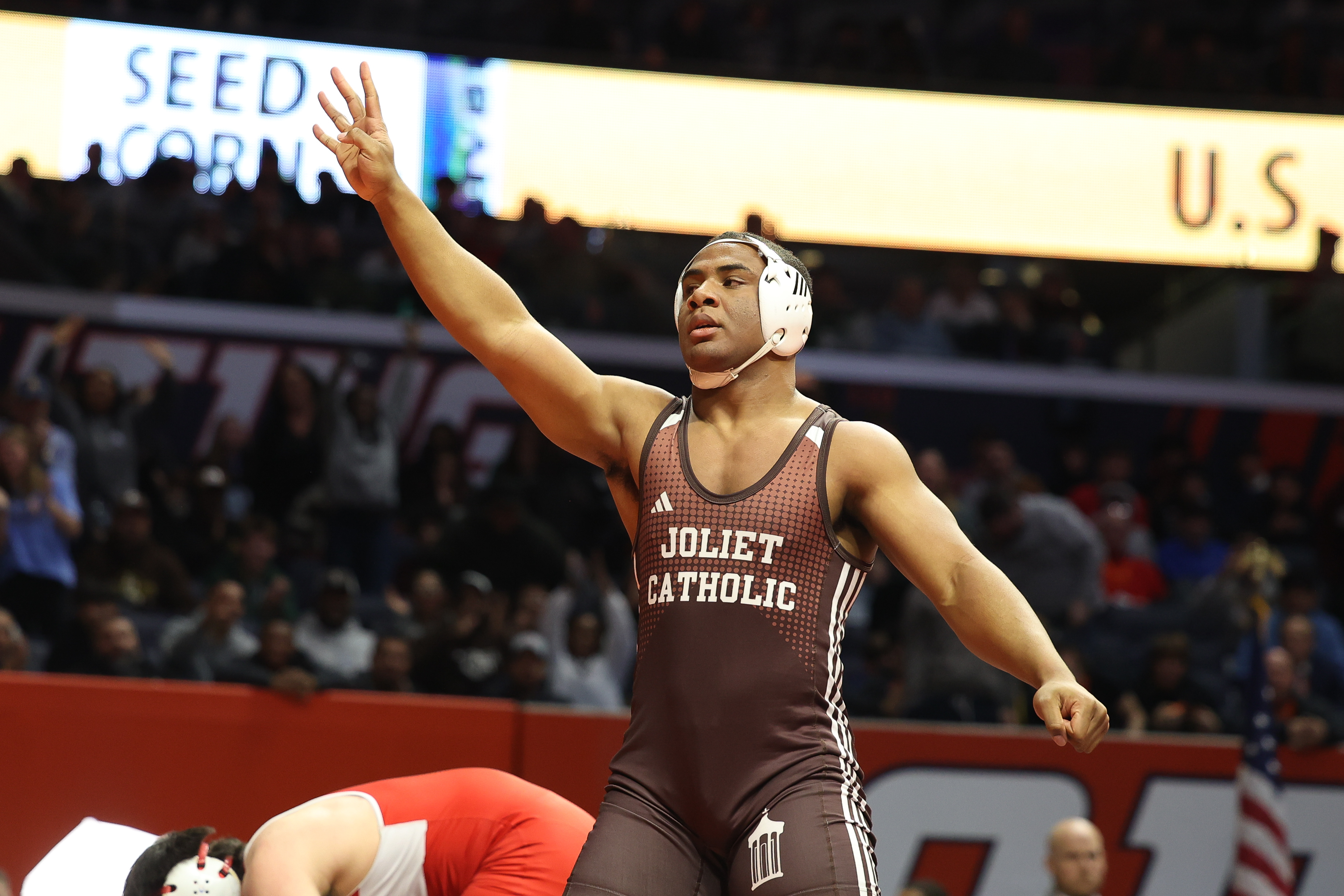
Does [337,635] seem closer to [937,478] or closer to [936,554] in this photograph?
[937,478]

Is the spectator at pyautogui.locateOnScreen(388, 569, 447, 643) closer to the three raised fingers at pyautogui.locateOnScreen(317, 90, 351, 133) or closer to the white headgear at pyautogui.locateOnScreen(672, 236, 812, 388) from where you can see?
the three raised fingers at pyautogui.locateOnScreen(317, 90, 351, 133)

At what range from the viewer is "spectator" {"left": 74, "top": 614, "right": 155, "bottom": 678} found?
8.22 m

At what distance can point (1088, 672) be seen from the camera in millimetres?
9320

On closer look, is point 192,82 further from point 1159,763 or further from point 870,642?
point 1159,763

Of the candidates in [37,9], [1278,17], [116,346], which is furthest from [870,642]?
[1278,17]

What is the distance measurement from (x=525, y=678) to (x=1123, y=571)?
15.4ft

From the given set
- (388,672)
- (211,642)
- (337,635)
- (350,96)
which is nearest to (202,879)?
(350,96)

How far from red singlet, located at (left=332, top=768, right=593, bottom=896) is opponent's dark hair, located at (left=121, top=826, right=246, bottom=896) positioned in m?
0.35

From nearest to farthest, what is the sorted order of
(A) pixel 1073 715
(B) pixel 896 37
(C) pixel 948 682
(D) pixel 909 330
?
(A) pixel 1073 715 < (C) pixel 948 682 < (D) pixel 909 330 < (B) pixel 896 37

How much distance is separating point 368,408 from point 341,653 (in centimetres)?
251

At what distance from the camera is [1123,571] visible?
11094 millimetres

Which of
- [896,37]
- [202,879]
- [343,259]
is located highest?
[896,37]

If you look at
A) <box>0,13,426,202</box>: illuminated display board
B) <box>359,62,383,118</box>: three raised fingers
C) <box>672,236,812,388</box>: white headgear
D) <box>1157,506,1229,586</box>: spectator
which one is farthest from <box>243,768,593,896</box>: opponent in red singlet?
<box>0,13,426,202</box>: illuminated display board

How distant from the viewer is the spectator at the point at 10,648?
8.05m
